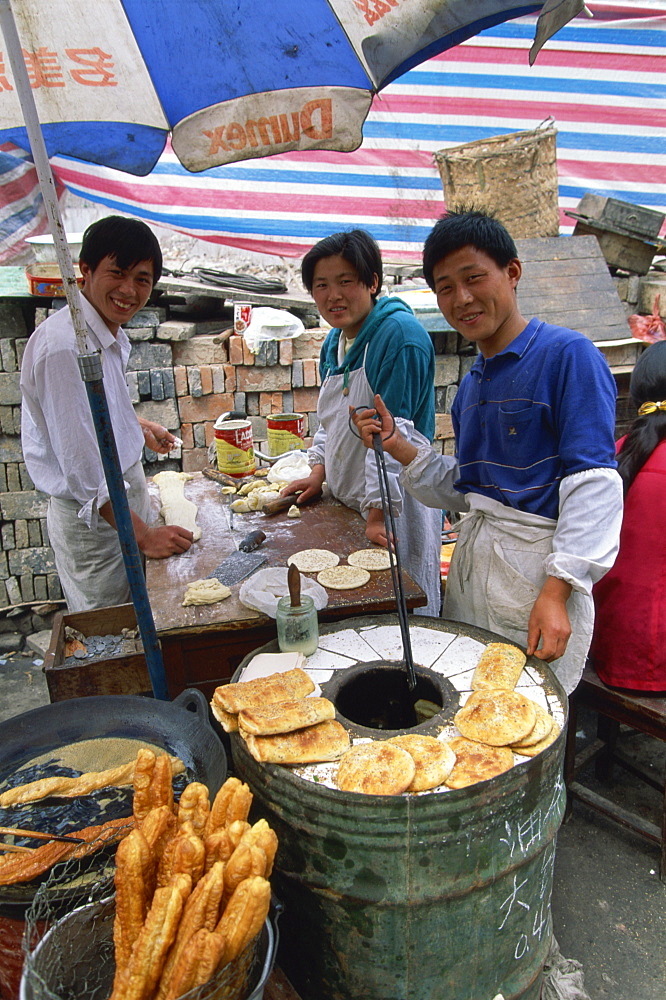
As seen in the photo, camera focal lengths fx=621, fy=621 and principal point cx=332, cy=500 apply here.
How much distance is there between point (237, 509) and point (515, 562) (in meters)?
1.59

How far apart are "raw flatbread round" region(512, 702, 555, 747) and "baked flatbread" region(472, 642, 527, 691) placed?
4.4 inches

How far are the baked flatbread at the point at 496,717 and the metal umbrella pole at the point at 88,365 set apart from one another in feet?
3.39

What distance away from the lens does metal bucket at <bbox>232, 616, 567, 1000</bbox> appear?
151 cm

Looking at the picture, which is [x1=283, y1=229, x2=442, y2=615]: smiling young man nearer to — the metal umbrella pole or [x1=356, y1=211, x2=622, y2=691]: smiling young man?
[x1=356, y1=211, x2=622, y2=691]: smiling young man

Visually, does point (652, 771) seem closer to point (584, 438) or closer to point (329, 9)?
point (584, 438)

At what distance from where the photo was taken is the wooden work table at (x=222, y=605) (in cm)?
229

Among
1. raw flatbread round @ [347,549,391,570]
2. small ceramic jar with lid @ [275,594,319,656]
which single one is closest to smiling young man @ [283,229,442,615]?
raw flatbread round @ [347,549,391,570]

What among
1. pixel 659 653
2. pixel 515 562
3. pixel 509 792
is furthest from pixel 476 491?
pixel 509 792

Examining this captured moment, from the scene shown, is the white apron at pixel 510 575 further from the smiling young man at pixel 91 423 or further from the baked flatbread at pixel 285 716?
the smiling young man at pixel 91 423

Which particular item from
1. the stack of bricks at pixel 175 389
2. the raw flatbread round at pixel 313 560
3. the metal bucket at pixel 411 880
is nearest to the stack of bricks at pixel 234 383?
the stack of bricks at pixel 175 389

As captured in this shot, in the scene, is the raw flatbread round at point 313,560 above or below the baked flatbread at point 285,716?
above

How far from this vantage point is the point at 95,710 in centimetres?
206

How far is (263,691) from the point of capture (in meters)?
1.84

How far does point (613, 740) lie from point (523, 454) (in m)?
1.98
